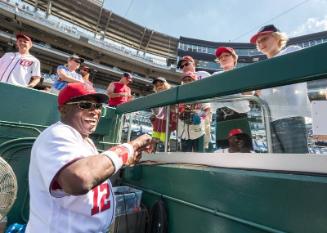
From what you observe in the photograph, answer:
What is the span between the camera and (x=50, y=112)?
10.8ft

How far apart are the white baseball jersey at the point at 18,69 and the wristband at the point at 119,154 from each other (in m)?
3.16

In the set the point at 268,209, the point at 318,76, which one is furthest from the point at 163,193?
the point at 318,76

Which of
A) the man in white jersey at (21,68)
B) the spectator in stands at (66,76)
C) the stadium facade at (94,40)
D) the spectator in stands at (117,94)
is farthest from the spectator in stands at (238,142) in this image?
the stadium facade at (94,40)

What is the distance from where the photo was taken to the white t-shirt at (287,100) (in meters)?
1.61

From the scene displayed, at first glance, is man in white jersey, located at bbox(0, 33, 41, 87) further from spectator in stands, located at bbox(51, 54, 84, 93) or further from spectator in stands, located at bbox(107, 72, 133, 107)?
spectator in stands, located at bbox(107, 72, 133, 107)

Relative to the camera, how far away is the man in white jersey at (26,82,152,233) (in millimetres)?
1154

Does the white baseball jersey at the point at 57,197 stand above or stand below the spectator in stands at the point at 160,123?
below

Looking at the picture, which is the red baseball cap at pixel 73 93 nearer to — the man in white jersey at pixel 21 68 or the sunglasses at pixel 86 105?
the sunglasses at pixel 86 105

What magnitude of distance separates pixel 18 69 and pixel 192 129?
296cm

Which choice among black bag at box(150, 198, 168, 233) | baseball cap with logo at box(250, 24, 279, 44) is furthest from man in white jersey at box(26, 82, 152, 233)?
baseball cap with logo at box(250, 24, 279, 44)

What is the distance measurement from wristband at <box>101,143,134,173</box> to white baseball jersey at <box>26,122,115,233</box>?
0.13m

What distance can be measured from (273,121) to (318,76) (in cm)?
55

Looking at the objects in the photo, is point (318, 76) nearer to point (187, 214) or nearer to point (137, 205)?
point (187, 214)

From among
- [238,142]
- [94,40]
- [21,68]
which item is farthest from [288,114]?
[94,40]
